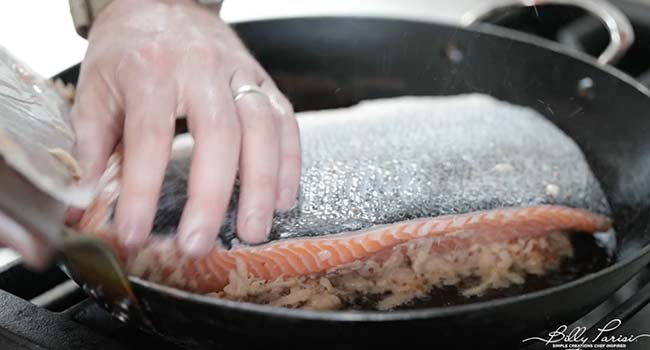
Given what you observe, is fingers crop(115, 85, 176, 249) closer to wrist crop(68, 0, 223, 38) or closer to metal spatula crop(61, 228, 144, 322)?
metal spatula crop(61, 228, 144, 322)

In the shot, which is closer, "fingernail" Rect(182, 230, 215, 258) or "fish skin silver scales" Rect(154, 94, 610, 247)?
"fingernail" Rect(182, 230, 215, 258)

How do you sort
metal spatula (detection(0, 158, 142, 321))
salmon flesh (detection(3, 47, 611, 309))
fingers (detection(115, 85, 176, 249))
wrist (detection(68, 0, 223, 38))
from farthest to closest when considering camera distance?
wrist (detection(68, 0, 223, 38)) → salmon flesh (detection(3, 47, 611, 309)) → fingers (detection(115, 85, 176, 249)) → metal spatula (detection(0, 158, 142, 321))

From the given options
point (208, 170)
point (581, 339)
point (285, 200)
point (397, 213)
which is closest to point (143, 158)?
point (208, 170)

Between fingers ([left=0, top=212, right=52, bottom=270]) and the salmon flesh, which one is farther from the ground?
fingers ([left=0, top=212, right=52, bottom=270])

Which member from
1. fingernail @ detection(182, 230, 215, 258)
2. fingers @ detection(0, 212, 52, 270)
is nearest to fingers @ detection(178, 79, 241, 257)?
fingernail @ detection(182, 230, 215, 258)

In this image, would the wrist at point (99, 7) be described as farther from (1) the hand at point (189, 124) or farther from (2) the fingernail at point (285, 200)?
(2) the fingernail at point (285, 200)

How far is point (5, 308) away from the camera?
2.37 ft

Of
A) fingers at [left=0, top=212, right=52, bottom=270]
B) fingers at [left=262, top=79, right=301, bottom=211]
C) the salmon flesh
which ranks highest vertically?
fingers at [left=0, top=212, right=52, bottom=270]

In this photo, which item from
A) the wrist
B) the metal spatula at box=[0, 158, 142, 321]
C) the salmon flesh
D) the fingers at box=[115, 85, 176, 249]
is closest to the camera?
the metal spatula at box=[0, 158, 142, 321]

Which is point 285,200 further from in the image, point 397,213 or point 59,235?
point 59,235

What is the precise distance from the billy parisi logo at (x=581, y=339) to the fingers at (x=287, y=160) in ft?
0.93

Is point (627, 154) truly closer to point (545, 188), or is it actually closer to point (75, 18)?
point (545, 188)

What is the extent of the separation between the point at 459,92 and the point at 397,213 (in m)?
0.40

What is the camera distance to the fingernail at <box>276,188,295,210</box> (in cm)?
75
